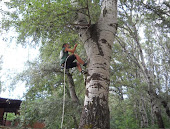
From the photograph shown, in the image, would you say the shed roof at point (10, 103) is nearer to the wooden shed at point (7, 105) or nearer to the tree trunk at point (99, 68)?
the wooden shed at point (7, 105)

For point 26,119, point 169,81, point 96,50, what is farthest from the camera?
point 169,81

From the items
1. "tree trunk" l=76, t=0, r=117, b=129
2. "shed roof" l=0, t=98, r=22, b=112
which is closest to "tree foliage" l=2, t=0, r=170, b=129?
"tree trunk" l=76, t=0, r=117, b=129

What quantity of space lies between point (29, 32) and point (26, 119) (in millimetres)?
6542

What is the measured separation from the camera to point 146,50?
67.4 feet

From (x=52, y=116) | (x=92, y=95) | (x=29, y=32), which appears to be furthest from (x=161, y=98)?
(x=29, y=32)

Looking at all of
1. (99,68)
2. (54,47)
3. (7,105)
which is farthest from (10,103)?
(99,68)

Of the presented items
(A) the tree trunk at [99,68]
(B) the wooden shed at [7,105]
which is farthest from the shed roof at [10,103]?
(A) the tree trunk at [99,68]

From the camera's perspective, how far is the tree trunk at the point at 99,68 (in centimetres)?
251

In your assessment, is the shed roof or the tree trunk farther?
the shed roof

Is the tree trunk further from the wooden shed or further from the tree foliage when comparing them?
the wooden shed

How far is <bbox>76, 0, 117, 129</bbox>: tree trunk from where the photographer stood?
251 cm

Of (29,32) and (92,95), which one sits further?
(29,32)

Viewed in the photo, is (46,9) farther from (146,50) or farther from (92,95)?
(146,50)

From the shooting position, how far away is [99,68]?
2955mm
